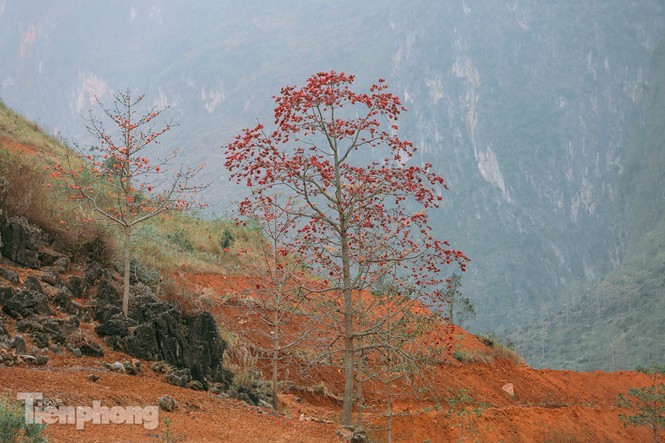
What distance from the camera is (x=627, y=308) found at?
94.4m

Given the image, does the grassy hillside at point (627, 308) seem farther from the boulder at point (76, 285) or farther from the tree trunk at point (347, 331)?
the boulder at point (76, 285)

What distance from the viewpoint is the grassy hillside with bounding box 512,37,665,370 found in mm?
77938

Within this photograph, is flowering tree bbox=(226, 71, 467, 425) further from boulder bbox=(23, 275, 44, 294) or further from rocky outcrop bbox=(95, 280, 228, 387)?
boulder bbox=(23, 275, 44, 294)

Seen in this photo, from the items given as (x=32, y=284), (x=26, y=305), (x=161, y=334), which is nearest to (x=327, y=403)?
(x=161, y=334)

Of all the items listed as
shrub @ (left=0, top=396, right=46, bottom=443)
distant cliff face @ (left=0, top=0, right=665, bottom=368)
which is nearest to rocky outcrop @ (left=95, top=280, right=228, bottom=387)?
shrub @ (left=0, top=396, right=46, bottom=443)

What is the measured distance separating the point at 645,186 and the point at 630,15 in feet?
212

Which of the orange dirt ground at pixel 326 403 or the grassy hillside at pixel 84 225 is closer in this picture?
the orange dirt ground at pixel 326 403

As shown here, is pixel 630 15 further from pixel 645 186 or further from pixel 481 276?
pixel 481 276

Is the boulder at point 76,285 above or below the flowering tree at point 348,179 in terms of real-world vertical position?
below

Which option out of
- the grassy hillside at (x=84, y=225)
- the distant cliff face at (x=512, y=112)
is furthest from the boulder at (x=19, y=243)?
the distant cliff face at (x=512, y=112)

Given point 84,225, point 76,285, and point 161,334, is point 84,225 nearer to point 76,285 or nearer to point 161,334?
point 76,285

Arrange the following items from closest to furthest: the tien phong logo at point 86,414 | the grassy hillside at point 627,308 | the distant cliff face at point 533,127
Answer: the tien phong logo at point 86,414
the grassy hillside at point 627,308
the distant cliff face at point 533,127

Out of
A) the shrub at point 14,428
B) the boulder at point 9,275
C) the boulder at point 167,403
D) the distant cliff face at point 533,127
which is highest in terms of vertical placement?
the distant cliff face at point 533,127

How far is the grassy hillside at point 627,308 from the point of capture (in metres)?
77.9
